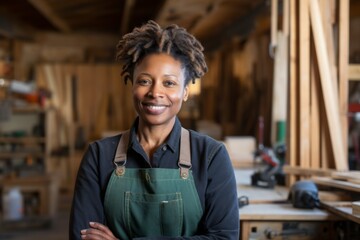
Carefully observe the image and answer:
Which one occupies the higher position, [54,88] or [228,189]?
[54,88]

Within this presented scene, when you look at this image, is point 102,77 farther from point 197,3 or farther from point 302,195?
point 302,195

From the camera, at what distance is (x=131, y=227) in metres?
1.82

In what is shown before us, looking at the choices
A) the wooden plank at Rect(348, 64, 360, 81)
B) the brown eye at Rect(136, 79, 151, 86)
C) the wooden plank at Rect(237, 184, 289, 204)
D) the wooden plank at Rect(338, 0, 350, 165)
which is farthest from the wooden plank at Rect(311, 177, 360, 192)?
the brown eye at Rect(136, 79, 151, 86)

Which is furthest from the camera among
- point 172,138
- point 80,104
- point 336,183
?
point 80,104

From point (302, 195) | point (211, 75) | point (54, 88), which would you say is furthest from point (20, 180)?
point (302, 195)

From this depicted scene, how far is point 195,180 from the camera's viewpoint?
1806 mm

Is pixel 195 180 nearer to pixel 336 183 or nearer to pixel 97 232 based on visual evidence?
pixel 97 232

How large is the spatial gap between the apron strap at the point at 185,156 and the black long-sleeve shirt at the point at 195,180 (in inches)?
0.7

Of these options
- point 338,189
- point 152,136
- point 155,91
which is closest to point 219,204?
point 152,136

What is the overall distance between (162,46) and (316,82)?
1.58 meters

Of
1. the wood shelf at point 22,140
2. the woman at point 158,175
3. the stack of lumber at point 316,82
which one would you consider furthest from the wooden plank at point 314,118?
the wood shelf at point 22,140

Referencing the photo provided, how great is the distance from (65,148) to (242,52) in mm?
3710

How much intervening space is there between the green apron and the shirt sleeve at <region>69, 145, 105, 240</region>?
0.13ft

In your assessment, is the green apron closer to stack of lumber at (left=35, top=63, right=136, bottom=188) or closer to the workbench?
the workbench
